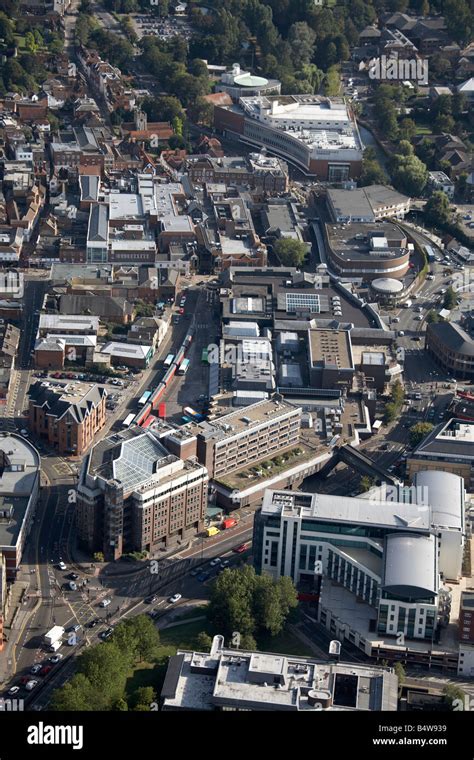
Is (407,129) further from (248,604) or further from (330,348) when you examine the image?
(248,604)

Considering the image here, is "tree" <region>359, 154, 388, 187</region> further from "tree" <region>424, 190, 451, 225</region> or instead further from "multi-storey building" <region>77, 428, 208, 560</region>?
"multi-storey building" <region>77, 428, 208, 560</region>

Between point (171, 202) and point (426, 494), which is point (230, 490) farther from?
point (171, 202)

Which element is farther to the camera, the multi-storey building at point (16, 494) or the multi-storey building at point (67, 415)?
the multi-storey building at point (67, 415)

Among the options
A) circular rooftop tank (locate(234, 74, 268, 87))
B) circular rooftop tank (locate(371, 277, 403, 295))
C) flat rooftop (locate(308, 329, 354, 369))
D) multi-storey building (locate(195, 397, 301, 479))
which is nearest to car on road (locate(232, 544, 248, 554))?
multi-storey building (locate(195, 397, 301, 479))

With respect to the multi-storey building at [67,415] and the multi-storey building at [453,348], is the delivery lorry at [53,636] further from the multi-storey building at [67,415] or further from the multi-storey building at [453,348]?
the multi-storey building at [453,348]

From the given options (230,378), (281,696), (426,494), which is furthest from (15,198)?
(281,696)

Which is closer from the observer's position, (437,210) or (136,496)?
(136,496)

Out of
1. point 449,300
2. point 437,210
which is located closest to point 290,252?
point 449,300

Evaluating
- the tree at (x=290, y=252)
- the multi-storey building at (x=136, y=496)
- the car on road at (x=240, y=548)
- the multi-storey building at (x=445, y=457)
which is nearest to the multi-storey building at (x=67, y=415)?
the multi-storey building at (x=136, y=496)
